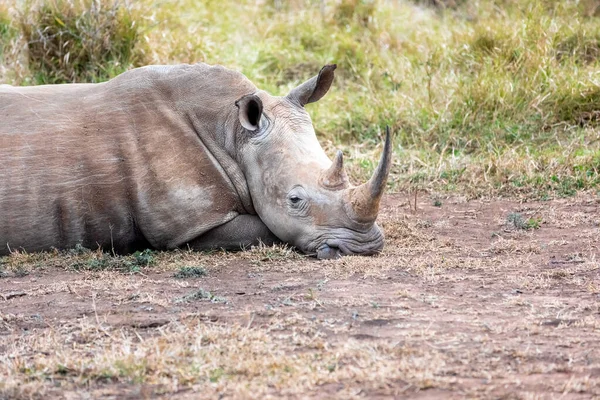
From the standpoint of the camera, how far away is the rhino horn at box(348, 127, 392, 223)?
21.3 ft

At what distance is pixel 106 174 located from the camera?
6918mm

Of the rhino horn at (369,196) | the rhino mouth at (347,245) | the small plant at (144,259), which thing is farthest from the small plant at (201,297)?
the rhino horn at (369,196)

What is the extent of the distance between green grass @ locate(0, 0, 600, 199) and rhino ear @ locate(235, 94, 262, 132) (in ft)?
7.87

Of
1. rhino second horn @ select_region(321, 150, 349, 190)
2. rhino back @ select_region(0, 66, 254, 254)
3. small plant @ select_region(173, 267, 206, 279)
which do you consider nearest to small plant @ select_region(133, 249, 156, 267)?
rhino back @ select_region(0, 66, 254, 254)

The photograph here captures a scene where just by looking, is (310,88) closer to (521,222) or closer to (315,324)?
(521,222)

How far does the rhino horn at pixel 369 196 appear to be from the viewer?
6.49m

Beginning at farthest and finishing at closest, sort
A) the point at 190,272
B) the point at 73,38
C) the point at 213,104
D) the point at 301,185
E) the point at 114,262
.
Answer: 1. the point at 73,38
2. the point at 213,104
3. the point at 301,185
4. the point at 114,262
5. the point at 190,272

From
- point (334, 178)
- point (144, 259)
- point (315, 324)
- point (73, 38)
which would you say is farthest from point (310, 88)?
point (73, 38)

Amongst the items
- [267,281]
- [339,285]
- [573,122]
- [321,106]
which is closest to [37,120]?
[267,281]

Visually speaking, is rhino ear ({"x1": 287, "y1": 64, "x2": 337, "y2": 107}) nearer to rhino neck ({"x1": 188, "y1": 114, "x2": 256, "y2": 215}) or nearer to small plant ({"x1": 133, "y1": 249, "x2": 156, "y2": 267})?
rhino neck ({"x1": 188, "y1": 114, "x2": 256, "y2": 215})

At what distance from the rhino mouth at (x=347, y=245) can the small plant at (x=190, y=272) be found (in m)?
0.86

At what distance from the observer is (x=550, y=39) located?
35.4ft

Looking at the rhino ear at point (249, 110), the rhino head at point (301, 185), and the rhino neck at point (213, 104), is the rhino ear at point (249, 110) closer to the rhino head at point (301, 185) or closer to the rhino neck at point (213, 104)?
the rhino head at point (301, 185)

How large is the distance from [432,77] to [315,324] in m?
6.30
